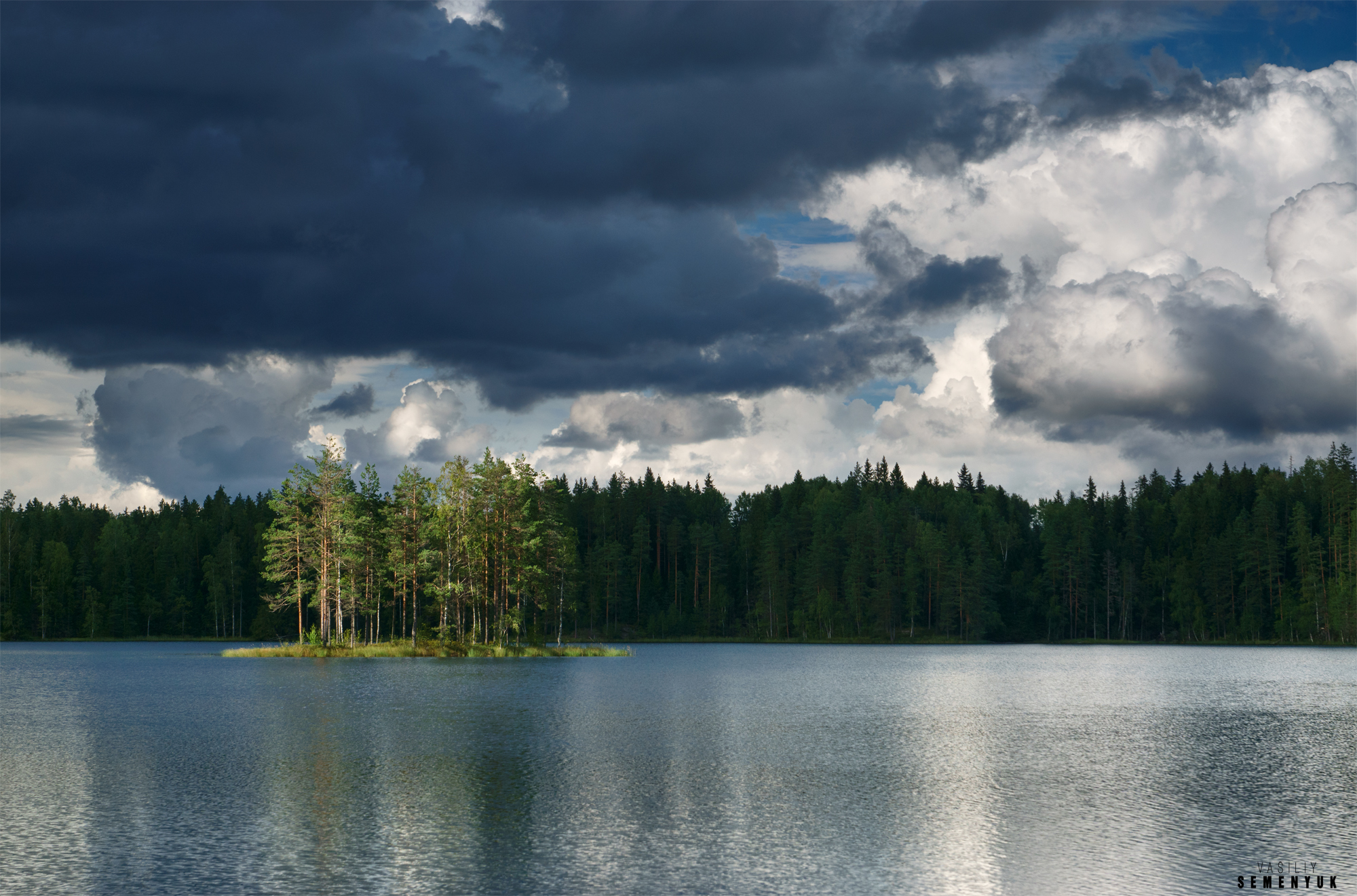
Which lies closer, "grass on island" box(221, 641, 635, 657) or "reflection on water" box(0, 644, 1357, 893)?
"reflection on water" box(0, 644, 1357, 893)

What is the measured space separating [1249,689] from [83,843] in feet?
255

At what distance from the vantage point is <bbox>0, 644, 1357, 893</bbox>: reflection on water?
79.7 ft

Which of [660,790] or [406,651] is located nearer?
[660,790]

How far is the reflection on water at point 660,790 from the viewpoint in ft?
79.7

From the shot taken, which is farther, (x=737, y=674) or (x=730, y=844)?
(x=737, y=674)

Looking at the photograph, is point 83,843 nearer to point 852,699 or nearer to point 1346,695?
point 852,699

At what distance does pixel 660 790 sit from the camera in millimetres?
34219

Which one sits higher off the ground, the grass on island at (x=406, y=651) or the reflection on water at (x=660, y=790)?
the reflection on water at (x=660, y=790)

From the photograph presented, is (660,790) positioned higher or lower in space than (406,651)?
higher

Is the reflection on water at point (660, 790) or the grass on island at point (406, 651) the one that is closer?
the reflection on water at point (660, 790)

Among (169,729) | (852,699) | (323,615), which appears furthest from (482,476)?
(169,729)

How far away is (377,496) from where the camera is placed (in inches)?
5305

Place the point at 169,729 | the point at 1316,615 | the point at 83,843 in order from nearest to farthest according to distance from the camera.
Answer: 1. the point at 83,843
2. the point at 169,729
3. the point at 1316,615

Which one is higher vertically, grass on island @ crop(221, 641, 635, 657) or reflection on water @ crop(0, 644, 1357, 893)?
reflection on water @ crop(0, 644, 1357, 893)
